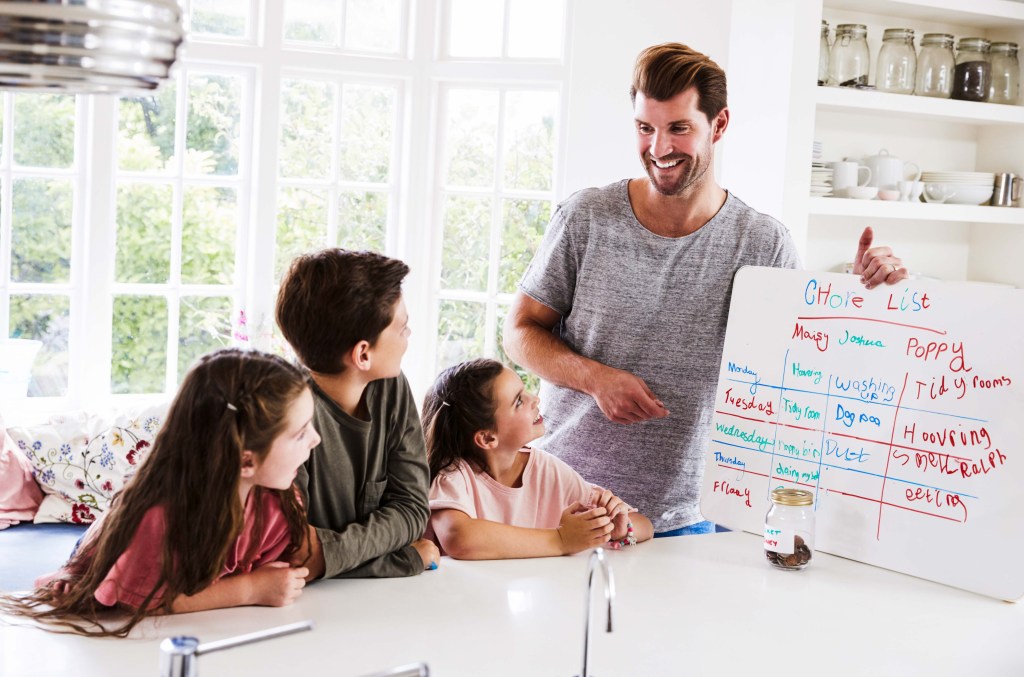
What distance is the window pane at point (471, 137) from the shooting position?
4.53 meters

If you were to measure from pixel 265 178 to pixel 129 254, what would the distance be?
0.61m

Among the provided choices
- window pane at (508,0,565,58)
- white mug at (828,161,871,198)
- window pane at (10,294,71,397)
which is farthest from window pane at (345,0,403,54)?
white mug at (828,161,871,198)

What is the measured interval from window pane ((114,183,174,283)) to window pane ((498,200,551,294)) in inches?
53.4

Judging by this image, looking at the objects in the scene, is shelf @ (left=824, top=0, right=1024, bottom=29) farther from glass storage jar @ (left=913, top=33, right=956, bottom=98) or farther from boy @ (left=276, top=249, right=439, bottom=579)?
boy @ (left=276, top=249, right=439, bottom=579)

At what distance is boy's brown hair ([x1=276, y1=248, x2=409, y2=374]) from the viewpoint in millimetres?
1609

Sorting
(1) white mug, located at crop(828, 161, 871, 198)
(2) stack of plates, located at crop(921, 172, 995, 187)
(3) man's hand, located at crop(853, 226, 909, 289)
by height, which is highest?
(2) stack of plates, located at crop(921, 172, 995, 187)

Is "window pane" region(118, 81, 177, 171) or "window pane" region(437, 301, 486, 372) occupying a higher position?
"window pane" region(118, 81, 177, 171)

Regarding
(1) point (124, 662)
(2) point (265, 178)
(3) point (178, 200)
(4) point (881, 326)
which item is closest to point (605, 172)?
(2) point (265, 178)

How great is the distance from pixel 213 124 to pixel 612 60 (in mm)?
1610

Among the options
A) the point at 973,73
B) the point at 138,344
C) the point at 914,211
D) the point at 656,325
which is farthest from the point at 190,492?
the point at 973,73

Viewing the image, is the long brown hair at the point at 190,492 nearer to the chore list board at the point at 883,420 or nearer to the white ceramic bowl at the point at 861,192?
the chore list board at the point at 883,420

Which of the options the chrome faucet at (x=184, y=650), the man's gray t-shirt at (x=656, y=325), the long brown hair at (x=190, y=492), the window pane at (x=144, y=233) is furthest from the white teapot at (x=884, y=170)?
the chrome faucet at (x=184, y=650)

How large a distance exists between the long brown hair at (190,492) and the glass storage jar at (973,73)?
320 centimetres

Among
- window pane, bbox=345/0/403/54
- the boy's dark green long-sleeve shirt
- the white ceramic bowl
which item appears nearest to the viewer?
the boy's dark green long-sleeve shirt
